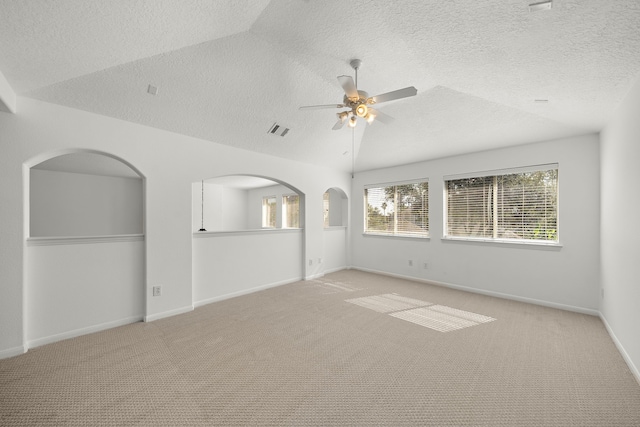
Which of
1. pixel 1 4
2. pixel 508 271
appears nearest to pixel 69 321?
pixel 1 4

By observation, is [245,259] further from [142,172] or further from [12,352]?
[12,352]

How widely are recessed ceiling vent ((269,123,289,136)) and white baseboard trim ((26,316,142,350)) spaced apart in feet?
10.3

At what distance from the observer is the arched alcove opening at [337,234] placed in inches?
251

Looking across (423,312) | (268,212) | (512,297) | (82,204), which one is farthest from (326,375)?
(268,212)

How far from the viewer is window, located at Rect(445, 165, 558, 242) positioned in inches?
162

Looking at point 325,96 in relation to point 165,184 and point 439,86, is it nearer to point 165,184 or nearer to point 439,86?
point 439,86

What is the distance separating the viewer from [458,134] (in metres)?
4.29

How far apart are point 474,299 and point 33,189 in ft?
28.5

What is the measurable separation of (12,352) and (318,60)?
4227 mm

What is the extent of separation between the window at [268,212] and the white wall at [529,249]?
4928 mm

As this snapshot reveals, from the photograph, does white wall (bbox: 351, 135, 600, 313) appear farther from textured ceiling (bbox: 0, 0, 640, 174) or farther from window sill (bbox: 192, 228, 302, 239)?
window sill (bbox: 192, 228, 302, 239)

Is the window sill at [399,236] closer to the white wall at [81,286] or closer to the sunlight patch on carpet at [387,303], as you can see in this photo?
the sunlight patch on carpet at [387,303]

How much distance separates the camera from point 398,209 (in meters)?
6.08

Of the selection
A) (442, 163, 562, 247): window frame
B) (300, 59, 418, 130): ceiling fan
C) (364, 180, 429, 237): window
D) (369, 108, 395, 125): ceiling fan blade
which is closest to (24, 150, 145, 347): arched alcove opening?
(300, 59, 418, 130): ceiling fan
